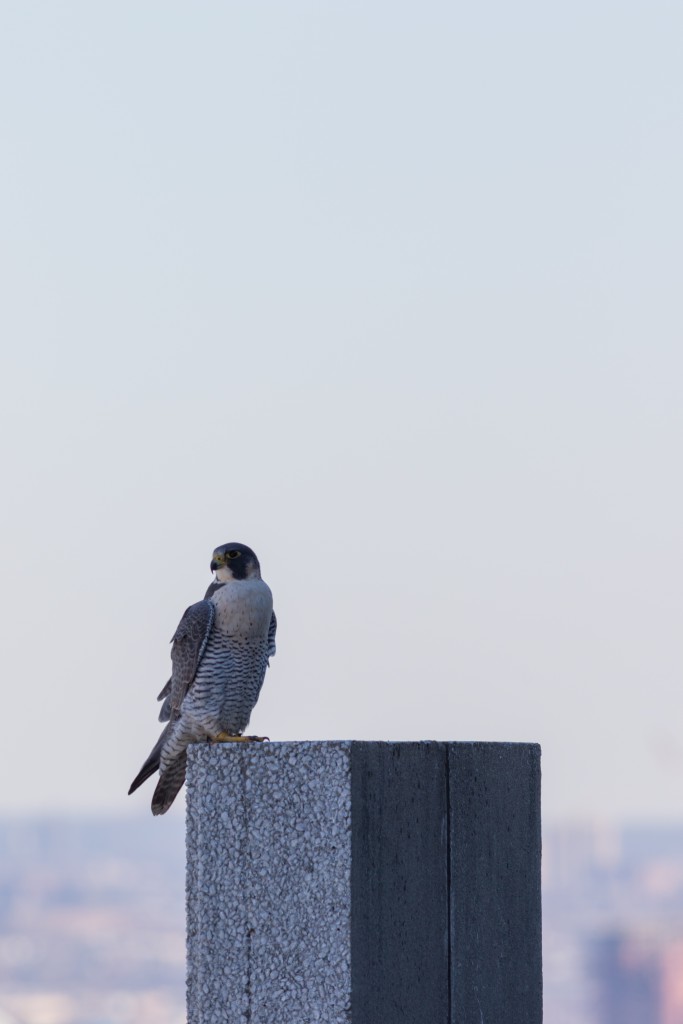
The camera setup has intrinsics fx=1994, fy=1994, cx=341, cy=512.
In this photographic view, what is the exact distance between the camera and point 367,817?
3.85 meters

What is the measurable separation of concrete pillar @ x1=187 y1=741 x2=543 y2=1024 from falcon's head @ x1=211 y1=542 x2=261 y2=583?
93.5 inches

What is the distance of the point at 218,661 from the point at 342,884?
111 inches

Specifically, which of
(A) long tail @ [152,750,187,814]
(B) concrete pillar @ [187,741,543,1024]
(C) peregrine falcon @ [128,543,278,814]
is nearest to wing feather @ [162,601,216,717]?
(C) peregrine falcon @ [128,543,278,814]

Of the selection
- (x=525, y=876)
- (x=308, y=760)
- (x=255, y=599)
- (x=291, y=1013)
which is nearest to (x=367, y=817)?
(x=308, y=760)

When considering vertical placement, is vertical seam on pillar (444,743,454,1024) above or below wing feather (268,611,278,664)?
below

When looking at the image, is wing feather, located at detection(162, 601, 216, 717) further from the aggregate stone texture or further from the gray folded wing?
the aggregate stone texture

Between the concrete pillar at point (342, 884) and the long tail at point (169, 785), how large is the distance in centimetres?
228

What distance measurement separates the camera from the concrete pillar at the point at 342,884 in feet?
12.5

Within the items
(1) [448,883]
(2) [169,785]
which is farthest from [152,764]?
(1) [448,883]

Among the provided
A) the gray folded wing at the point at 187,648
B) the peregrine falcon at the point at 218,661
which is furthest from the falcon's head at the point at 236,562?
the gray folded wing at the point at 187,648

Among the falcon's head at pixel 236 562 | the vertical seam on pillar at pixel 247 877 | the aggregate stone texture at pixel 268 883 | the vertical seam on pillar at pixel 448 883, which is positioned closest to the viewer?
the aggregate stone texture at pixel 268 883

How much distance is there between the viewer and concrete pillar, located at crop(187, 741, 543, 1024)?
382 cm

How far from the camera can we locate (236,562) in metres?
6.48

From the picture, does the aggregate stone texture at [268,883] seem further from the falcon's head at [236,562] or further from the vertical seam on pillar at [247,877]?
the falcon's head at [236,562]
